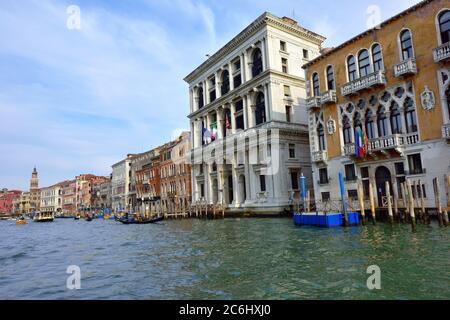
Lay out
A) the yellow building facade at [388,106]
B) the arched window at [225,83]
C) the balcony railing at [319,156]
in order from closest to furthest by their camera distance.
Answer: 1. the yellow building facade at [388,106]
2. the balcony railing at [319,156]
3. the arched window at [225,83]

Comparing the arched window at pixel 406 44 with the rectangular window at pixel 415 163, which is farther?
the arched window at pixel 406 44

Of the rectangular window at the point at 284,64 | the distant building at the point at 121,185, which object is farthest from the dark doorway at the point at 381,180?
the distant building at the point at 121,185

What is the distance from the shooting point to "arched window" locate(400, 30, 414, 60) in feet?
59.9

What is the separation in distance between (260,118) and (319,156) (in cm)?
950

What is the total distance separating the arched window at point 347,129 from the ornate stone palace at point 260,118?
7641 millimetres

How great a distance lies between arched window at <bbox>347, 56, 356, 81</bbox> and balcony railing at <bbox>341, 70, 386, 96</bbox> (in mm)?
771

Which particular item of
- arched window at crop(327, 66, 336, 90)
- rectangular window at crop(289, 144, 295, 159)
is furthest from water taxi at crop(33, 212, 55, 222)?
arched window at crop(327, 66, 336, 90)

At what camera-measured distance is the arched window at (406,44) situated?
18269 millimetres

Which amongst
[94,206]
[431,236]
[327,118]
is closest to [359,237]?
[431,236]

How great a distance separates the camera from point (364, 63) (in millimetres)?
20719

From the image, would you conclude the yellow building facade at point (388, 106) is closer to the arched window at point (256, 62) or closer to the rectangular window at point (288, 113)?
the rectangular window at point (288, 113)

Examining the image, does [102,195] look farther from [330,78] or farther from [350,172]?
[350,172]

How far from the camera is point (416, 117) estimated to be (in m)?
17.9
